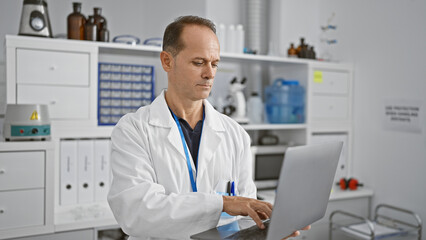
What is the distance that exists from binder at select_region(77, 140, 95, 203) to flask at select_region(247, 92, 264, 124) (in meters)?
1.28

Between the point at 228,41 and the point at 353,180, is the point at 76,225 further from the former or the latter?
the point at 353,180

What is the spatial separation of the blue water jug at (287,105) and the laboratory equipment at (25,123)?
67.4 inches

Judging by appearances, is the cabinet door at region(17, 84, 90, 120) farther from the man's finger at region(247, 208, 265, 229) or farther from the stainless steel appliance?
the man's finger at region(247, 208, 265, 229)

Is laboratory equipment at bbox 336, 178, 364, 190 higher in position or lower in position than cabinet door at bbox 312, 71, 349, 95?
lower

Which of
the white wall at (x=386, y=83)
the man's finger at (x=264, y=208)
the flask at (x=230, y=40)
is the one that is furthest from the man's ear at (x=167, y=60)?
the white wall at (x=386, y=83)

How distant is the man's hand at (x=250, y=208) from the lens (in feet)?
3.48

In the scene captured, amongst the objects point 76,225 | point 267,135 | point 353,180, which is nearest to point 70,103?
point 76,225

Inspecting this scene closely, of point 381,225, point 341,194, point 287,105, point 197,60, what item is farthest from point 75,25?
point 381,225

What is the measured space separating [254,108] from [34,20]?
1.66 meters

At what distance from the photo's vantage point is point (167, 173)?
1.30 meters

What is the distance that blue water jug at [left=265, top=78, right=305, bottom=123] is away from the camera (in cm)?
305

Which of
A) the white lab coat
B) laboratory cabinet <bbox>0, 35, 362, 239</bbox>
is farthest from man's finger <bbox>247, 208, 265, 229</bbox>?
laboratory cabinet <bbox>0, 35, 362, 239</bbox>

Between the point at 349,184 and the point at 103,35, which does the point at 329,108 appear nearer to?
the point at 349,184

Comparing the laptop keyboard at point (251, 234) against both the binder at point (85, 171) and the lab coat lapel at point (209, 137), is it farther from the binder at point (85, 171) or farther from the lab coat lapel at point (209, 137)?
the binder at point (85, 171)
